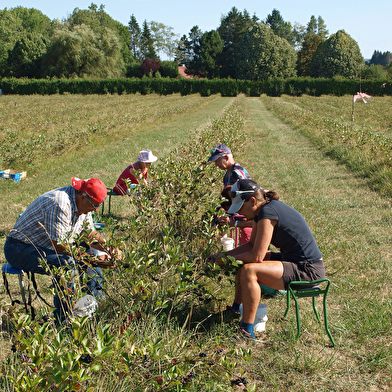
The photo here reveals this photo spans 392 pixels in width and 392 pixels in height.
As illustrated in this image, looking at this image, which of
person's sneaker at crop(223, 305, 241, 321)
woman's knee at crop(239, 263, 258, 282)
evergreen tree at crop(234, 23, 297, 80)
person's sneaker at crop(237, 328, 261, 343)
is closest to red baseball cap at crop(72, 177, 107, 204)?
woman's knee at crop(239, 263, 258, 282)

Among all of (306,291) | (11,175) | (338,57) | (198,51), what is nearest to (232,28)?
(198,51)

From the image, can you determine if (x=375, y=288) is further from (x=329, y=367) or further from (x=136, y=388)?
(x=136, y=388)

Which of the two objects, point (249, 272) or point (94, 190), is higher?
point (94, 190)

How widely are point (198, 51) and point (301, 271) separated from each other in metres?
80.1

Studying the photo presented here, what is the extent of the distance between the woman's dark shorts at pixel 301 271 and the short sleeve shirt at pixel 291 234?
45mm

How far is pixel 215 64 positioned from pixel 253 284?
243 ft

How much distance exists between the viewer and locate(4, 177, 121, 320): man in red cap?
3.13 meters

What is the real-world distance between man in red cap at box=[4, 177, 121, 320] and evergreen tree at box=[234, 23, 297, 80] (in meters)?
60.7

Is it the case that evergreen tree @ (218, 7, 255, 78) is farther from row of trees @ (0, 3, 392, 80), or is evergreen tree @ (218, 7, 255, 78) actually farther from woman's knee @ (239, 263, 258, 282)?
woman's knee @ (239, 263, 258, 282)

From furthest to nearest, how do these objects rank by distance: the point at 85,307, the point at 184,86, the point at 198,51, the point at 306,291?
the point at 198,51 < the point at 184,86 < the point at 306,291 < the point at 85,307

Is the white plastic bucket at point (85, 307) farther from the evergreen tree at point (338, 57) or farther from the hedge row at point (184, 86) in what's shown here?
the evergreen tree at point (338, 57)

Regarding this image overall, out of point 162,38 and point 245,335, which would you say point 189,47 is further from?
point 245,335

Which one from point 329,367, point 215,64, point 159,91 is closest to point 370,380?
point 329,367

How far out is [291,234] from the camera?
3055 millimetres
